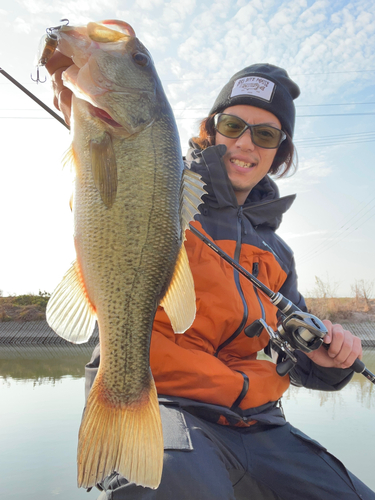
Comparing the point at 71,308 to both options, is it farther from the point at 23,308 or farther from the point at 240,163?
the point at 23,308

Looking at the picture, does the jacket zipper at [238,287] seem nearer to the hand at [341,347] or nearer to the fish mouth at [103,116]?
the hand at [341,347]

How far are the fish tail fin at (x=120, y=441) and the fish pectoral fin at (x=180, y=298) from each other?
245 mm

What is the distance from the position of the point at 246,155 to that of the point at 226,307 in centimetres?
94

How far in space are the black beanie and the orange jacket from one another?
0.50 meters

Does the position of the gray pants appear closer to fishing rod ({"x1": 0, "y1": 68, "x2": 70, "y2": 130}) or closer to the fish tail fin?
the fish tail fin

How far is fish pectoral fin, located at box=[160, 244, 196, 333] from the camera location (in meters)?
1.17

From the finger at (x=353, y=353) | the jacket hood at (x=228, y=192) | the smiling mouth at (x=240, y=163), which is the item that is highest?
the smiling mouth at (x=240, y=163)

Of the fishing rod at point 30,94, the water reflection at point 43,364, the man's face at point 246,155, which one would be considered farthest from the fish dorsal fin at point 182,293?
the water reflection at point 43,364

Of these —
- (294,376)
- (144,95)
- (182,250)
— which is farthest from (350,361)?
(144,95)

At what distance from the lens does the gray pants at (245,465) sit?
3.78ft

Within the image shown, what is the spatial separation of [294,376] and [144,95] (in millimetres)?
1542

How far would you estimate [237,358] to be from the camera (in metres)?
1.80

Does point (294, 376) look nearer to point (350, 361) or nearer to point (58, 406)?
point (350, 361)

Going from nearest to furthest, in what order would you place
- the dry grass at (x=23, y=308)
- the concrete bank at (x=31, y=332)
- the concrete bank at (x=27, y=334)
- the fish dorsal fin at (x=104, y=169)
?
the fish dorsal fin at (x=104, y=169) → the concrete bank at (x=31, y=332) → the concrete bank at (x=27, y=334) → the dry grass at (x=23, y=308)
